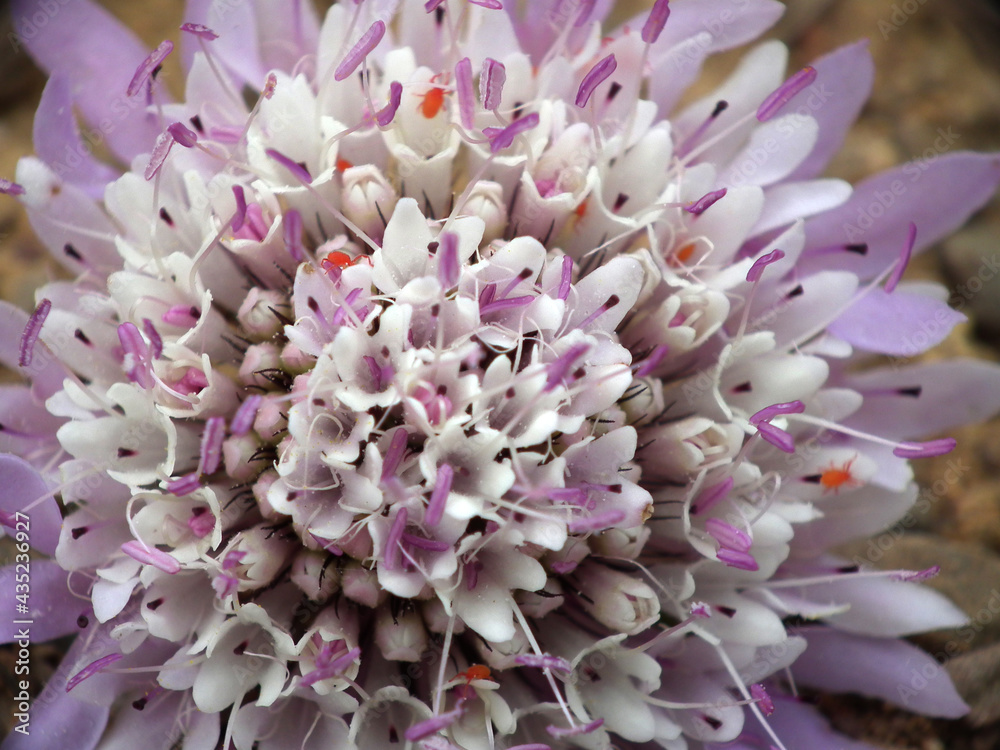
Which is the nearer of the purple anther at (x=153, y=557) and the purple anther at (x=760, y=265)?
the purple anther at (x=153, y=557)

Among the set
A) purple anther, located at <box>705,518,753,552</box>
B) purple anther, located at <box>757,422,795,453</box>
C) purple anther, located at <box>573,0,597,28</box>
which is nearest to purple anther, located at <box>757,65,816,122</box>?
purple anther, located at <box>573,0,597,28</box>

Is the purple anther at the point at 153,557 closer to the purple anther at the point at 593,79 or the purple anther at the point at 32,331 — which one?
the purple anther at the point at 32,331

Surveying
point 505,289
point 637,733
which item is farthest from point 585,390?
point 637,733

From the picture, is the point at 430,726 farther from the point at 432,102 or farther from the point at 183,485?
the point at 432,102

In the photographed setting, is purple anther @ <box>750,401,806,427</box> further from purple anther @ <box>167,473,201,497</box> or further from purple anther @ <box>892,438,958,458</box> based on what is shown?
purple anther @ <box>167,473,201,497</box>

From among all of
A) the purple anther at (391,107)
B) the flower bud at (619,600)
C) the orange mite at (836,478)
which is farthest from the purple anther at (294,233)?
the orange mite at (836,478)

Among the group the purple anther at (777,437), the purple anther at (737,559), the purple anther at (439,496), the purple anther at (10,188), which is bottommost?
the purple anther at (737,559)

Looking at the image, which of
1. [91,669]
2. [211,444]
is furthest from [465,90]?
[91,669]
